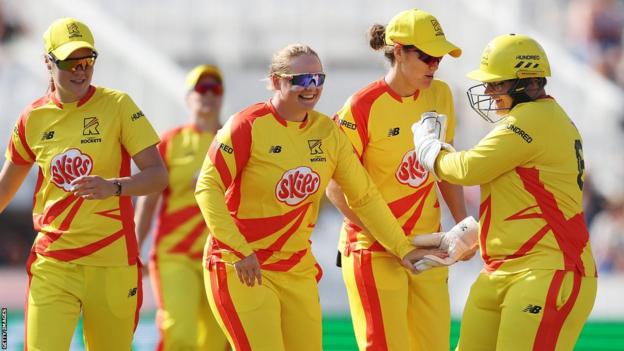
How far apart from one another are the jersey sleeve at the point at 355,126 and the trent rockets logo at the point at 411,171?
222 mm

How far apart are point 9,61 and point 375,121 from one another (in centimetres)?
831

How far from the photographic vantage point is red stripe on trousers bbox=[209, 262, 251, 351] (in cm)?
541

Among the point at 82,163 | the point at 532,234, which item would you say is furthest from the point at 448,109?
the point at 82,163

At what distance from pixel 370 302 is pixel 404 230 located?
401mm

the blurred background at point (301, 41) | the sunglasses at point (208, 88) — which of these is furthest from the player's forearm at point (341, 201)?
the blurred background at point (301, 41)

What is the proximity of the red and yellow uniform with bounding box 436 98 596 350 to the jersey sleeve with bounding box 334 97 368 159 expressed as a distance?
83 cm

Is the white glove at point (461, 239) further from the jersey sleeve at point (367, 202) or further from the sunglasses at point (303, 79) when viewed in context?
the sunglasses at point (303, 79)

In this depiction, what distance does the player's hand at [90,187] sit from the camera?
5281mm

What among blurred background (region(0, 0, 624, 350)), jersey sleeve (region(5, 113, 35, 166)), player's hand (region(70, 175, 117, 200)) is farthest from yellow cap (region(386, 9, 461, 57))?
blurred background (region(0, 0, 624, 350))

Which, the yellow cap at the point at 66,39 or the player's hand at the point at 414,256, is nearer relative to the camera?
the yellow cap at the point at 66,39

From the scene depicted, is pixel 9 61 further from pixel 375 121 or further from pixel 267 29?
pixel 375 121

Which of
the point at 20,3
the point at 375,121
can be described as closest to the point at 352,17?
the point at 20,3

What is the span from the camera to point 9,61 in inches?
526

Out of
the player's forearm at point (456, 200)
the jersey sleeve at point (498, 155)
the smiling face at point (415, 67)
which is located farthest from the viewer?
the player's forearm at point (456, 200)
